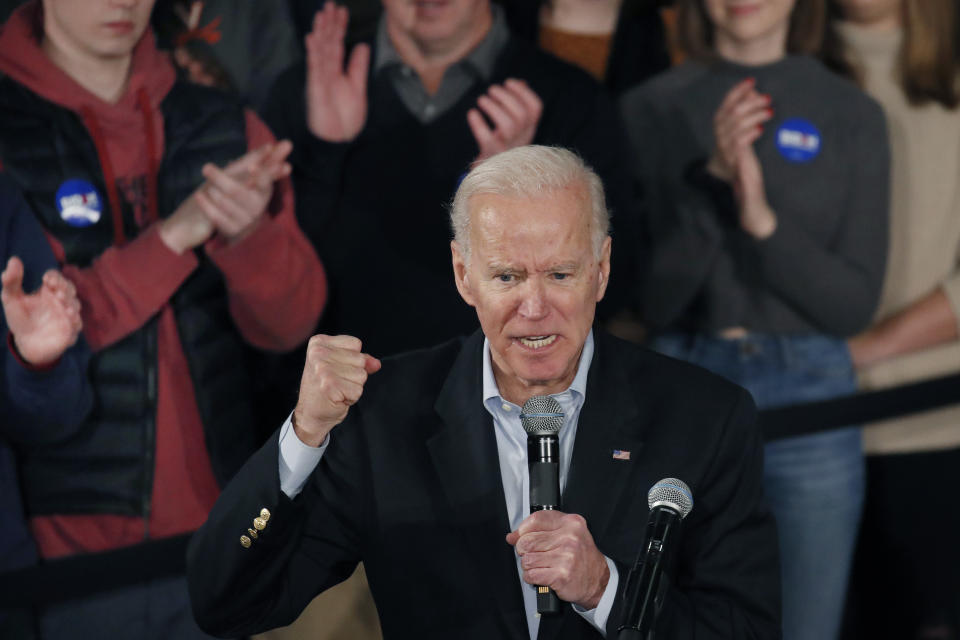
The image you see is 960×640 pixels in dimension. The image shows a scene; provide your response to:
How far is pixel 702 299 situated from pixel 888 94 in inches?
34.1

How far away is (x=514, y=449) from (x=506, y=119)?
118 cm

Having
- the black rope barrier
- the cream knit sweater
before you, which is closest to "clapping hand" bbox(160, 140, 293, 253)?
the black rope barrier

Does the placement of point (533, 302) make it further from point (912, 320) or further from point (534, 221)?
point (912, 320)

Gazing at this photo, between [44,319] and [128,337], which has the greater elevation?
[44,319]

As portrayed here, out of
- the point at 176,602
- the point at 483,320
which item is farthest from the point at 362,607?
the point at 483,320

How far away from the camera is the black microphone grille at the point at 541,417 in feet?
6.23

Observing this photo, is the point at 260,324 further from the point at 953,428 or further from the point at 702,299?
the point at 953,428

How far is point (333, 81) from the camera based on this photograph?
3.26m

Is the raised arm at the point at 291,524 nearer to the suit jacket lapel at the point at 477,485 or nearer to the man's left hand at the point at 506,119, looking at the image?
the suit jacket lapel at the point at 477,485

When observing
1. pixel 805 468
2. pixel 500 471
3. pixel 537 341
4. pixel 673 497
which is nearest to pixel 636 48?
pixel 805 468

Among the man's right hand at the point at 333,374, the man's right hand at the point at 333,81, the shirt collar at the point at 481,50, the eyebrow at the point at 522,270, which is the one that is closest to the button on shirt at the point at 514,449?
the man's right hand at the point at 333,374

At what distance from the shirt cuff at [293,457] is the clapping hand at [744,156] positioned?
5.67 ft

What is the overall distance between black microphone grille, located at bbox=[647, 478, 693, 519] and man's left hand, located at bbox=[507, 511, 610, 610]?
0.46 feet

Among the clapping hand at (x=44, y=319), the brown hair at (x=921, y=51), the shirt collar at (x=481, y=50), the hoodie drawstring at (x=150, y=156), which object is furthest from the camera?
the brown hair at (x=921, y=51)
